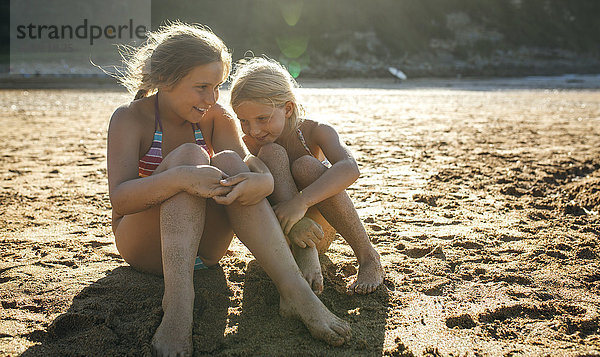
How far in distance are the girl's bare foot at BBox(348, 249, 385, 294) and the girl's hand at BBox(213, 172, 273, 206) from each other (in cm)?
66

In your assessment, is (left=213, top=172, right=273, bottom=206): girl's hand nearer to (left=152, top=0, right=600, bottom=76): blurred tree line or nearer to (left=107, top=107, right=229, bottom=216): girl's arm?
(left=107, top=107, right=229, bottom=216): girl's arm

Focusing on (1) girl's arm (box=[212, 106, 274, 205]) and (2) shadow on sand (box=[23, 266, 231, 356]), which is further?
(1) girl's arm (box=[212, 106, 274, 205])

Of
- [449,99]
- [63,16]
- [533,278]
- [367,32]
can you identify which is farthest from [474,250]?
[63,16]

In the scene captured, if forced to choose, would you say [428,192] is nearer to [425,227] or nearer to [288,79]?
[425,227]

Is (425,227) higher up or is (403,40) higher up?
(403,40)

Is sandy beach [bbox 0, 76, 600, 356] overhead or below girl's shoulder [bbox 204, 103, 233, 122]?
below

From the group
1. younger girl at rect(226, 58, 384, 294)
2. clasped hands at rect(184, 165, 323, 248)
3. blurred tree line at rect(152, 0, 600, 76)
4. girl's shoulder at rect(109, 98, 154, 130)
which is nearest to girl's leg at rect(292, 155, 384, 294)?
younger girl at rect(226, 58, 384, 294)

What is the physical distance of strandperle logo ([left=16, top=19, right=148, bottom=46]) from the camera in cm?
2847

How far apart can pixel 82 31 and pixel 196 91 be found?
3242 cm

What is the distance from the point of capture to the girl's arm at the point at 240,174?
6.61 feet

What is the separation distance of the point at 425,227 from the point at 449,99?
10473mm

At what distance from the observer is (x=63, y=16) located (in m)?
30.2

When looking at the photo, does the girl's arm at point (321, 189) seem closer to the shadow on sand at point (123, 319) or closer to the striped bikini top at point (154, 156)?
the shadow on sand at point (123, 319)

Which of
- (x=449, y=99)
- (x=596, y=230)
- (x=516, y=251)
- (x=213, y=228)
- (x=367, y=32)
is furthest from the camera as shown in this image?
(x=367, y=32)
